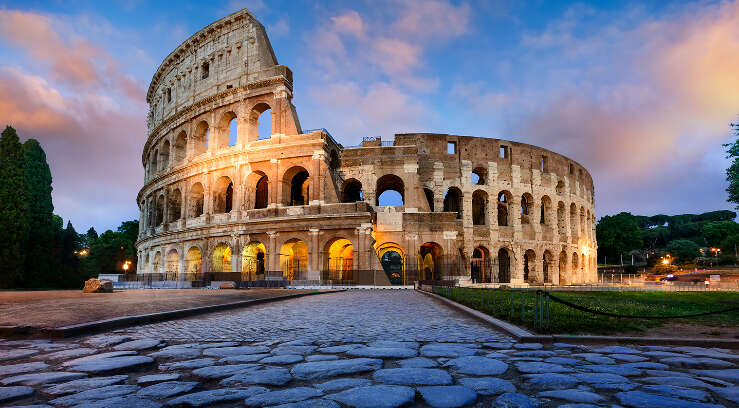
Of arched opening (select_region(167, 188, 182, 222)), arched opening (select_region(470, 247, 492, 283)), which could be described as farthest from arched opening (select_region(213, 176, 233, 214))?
arched opening (select_region(470, 247, 492, 283))

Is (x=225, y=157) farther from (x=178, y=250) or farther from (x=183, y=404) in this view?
(x=183, y=404)

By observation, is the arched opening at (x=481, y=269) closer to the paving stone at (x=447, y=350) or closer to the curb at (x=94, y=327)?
the curb at (x=94, y=327)

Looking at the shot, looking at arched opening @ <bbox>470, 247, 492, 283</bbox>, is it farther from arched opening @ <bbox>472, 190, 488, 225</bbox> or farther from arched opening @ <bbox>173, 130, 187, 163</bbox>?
arched opening @ <bbox>173, 130, 187, 163</bbox>

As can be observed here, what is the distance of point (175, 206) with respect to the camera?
35812mm

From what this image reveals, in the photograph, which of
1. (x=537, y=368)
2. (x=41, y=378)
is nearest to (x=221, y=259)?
(x=41, y=378)

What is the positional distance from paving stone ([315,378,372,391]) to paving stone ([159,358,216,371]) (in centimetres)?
125

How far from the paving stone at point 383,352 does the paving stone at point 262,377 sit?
94cm

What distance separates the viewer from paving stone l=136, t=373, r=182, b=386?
2.97m

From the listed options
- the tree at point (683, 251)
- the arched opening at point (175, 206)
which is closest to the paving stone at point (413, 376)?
the arched opening at point (175, 206)

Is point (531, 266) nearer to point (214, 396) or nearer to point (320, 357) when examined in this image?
point (320, 357)

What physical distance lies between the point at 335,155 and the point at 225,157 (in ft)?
26.3

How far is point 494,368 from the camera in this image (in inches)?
136

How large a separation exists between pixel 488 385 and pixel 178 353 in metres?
2.94

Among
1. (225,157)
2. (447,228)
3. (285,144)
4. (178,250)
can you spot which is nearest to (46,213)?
(178,250)
